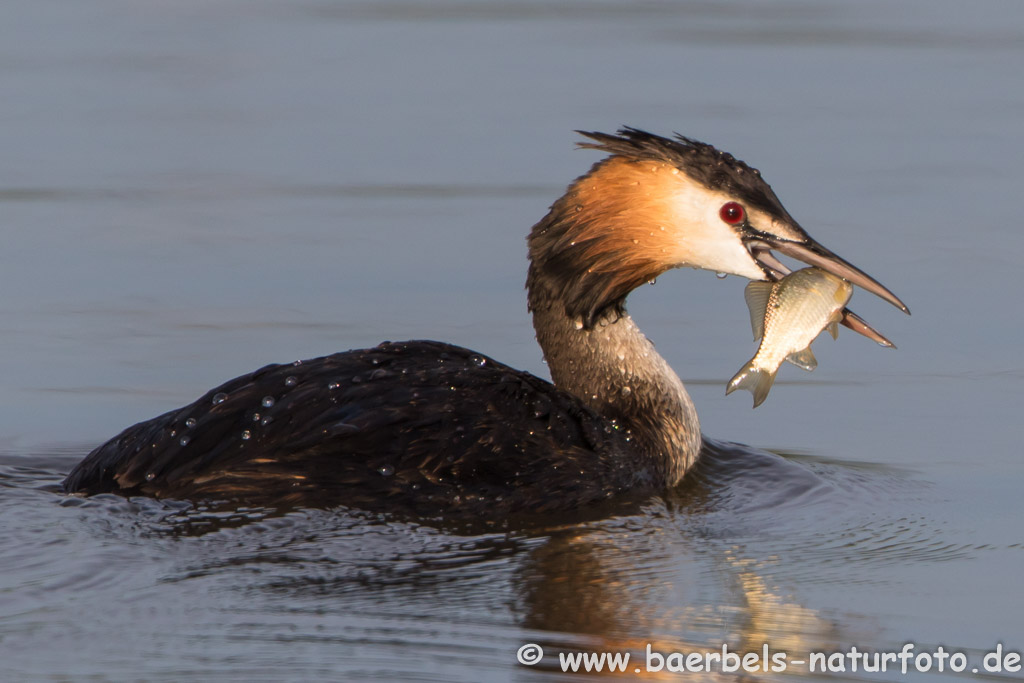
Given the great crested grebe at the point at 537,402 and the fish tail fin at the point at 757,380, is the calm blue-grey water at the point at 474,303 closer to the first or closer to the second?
the great crested grebe at the point at 537,402

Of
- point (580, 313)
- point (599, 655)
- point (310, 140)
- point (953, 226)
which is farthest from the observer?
point (310, 140)

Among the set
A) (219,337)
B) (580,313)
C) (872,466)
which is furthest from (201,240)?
(872,466)

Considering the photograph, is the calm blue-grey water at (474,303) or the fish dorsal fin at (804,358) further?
the fish dorsal fin at (804,358)

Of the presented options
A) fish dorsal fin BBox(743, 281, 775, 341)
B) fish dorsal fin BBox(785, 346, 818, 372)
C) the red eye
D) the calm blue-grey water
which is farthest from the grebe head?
the calm blue-grey water

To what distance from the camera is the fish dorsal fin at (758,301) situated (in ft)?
23.8

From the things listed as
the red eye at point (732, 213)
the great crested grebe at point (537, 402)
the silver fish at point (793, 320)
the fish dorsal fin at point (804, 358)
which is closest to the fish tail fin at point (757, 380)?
the silver fish at point (793, 320)

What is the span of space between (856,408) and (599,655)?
3357mm

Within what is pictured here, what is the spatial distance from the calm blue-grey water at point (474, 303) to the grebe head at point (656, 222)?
925 millimetres

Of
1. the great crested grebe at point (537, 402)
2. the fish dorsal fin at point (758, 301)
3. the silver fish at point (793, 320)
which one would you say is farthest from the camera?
the fish dorsal fin at point (758, 301)

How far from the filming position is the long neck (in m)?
7.54

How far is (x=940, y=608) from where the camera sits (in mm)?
6105

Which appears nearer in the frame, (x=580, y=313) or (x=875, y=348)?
(x=580, y=313)

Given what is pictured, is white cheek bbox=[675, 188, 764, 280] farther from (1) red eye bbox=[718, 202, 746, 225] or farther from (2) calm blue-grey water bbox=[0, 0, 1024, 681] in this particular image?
(2) calm blue-grey water bbox=[0, 0, 1024, 681]

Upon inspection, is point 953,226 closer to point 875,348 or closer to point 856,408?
point 875,348
